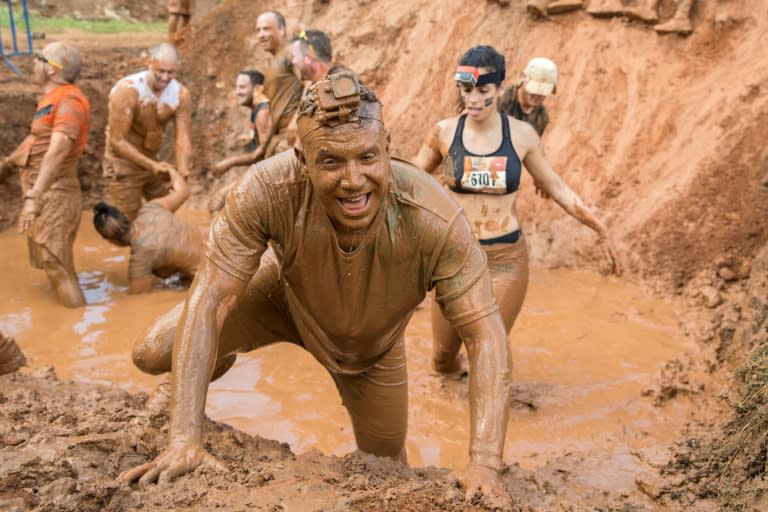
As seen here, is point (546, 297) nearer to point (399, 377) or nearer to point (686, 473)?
point (686, 473)

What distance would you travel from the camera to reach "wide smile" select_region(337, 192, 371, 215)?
2.61 metres

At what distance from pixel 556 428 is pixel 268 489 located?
107 inches

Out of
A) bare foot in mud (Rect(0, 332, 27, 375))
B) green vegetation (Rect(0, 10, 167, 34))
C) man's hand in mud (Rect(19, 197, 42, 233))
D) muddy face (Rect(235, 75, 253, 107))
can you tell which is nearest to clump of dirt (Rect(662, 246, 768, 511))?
bare foot in mud (Rect(0, 332, 27, 375))

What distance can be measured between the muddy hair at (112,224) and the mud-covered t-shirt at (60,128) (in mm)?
322

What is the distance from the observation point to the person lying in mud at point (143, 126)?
280 inches

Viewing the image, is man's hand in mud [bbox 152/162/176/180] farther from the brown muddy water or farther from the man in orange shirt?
the brown muddy water

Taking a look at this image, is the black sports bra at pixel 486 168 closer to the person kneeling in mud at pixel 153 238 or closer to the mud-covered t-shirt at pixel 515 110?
the mud-covered t-shirt at pixel 515 110

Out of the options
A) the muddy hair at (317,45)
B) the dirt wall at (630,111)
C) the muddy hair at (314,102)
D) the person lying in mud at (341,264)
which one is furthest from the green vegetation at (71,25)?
the muddy hair at (314,102)

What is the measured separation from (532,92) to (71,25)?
12344 millimetres

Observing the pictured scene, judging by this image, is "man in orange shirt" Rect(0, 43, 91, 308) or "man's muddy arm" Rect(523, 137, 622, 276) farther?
"man in orange shirt" Rect(0, 43, 91, 308)

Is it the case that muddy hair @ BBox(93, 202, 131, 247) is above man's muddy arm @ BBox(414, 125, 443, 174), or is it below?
below

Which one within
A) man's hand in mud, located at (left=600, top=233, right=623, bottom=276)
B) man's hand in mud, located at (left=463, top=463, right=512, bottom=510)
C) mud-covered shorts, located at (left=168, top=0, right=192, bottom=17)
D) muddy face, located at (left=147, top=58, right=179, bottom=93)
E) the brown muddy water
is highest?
mud-covered shorts, located at (left=168, top=0, right=192, bottom=17)

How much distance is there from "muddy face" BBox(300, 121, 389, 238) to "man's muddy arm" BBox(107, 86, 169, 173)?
4.91 metres

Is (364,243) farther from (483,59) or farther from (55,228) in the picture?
(55,228)
